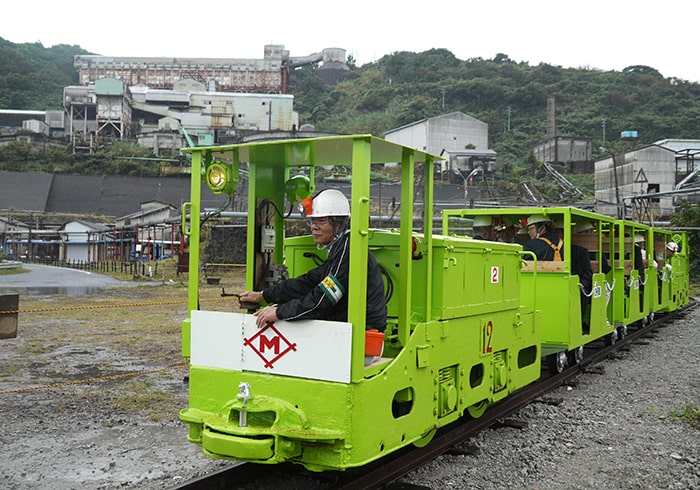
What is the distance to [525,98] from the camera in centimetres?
10600

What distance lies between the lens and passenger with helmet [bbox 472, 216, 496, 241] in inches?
405

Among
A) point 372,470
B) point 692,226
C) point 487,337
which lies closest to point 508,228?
point 487,337

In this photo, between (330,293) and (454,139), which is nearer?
(330,293)

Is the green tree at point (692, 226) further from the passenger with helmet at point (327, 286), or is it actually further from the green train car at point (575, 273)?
the passenger with helmet at point (327, 286)

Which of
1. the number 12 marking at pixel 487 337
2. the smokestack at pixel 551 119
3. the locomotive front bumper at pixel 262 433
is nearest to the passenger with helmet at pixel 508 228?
the number 12 marking at pixel 487 337

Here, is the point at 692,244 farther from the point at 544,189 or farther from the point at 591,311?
the point at 544,189

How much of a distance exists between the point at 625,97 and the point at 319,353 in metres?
113

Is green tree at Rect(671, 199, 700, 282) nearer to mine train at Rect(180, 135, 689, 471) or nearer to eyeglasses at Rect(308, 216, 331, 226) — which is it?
mine train at Rect(180, 135, 689, 471)

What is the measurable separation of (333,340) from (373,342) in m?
0.40

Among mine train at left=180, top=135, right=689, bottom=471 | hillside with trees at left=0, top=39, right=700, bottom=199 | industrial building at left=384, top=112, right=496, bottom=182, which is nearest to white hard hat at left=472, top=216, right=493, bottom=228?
mine train at left=180, top=135, right=689, bottom=471

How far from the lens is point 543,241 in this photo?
29.9ft

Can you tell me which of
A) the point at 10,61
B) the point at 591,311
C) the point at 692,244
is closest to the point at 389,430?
the point at 591,311

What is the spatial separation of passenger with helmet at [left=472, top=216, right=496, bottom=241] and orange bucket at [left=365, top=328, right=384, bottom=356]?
19.9 feet

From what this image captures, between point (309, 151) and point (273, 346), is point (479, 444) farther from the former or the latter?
point (309, 151)
